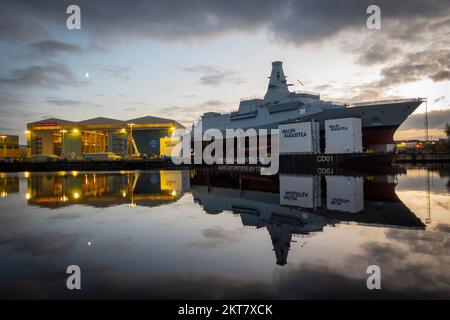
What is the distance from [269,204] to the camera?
680 inches

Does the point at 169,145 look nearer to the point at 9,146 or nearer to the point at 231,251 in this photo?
the point at 9,146

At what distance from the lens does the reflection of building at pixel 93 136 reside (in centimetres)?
10519

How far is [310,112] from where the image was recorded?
177 feet

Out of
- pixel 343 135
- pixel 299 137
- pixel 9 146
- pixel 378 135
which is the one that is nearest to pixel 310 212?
pixel 343 135

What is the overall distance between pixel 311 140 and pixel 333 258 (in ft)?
152

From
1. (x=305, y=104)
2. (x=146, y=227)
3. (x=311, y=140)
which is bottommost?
(x=146, y=227)

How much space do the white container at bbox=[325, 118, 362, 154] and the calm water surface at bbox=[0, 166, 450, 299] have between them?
3275 centimetres

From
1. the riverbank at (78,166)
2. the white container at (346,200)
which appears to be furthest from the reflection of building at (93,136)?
the white container at (346,200)

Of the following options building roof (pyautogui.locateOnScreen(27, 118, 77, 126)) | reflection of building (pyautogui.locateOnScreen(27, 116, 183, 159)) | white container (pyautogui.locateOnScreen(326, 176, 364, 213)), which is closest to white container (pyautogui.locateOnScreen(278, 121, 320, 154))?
white container (pyautogui.locateOnScreen(326, 176, 364, 213))

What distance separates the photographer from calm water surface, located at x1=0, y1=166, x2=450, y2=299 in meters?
6.09

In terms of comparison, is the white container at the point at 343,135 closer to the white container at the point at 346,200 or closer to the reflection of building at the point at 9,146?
→ the white container at the point at 346,200

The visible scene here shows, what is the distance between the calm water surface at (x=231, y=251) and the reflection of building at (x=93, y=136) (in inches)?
3625

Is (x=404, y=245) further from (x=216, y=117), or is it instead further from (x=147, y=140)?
(x=147, y=140)
